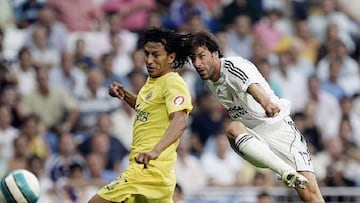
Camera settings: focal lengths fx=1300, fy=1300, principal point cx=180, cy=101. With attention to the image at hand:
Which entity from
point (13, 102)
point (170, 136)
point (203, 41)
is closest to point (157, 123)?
point (170, 136)

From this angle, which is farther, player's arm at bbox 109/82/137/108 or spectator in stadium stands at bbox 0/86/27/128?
spectator in stadium stands at bbox 0/86/27/128

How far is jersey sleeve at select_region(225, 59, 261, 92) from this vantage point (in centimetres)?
1166

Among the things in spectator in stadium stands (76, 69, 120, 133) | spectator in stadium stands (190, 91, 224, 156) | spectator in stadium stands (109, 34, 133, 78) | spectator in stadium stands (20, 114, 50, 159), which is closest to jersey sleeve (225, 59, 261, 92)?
spectator in stadium stands (20, 114, 50, 159)

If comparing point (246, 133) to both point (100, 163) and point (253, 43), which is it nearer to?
point (100, 163)

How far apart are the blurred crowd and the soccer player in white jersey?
3604 millimetres

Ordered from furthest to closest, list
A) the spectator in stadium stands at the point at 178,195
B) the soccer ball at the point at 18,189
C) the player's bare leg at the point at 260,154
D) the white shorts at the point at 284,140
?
the spectator in stadium stands at the point at 178,195 → the soccer ball at the point at 18,189 → the white shorts at the point at 284,140 → the player's bare leg at the point at 260,154

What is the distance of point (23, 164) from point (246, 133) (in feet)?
17.0

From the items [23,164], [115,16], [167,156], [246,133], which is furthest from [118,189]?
[115,16]

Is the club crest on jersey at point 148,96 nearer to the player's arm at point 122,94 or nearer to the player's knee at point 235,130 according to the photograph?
the player's arm at point 122,94

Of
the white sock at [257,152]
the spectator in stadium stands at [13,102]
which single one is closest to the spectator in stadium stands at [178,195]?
the spectator in stadium stands at [13,102]

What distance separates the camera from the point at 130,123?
687 inches

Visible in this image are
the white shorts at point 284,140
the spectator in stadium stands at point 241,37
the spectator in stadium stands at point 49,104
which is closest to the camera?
the white shorts at point 284,140

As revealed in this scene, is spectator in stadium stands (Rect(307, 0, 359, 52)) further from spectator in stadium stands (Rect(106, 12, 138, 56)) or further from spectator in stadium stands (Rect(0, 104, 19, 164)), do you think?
spectator in stadium stands (Rect(0, 104, 19, 164))

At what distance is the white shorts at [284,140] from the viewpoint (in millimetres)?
11992
